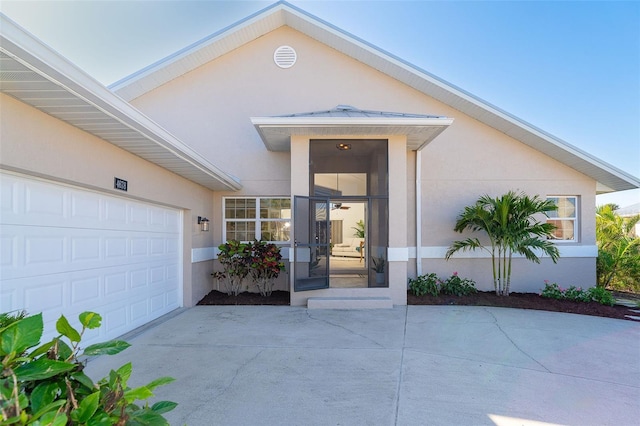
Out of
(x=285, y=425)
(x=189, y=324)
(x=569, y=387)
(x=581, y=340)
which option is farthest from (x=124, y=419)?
(x=581, y=340)

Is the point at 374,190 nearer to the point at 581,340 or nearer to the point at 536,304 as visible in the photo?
the point at 536,304

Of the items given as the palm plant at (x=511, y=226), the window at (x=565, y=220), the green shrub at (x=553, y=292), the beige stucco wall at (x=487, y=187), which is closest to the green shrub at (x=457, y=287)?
the beige stucco wall at (x=487, y=187)

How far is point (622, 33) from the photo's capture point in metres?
9.66

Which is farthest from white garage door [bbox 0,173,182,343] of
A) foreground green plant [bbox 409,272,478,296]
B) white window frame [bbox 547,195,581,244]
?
white window frame [bbox 547,195,581,244]

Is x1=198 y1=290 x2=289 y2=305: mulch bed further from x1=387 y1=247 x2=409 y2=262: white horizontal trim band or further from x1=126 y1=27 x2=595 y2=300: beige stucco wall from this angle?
x1=387 y1=247 x2=409 y2=262: white horizontal trim band

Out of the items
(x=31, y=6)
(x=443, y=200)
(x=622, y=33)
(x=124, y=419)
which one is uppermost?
(x=622, y=33)

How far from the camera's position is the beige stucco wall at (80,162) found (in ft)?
11.0

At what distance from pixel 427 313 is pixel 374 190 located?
10.6 ft

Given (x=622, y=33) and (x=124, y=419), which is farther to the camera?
(x=622, y=33)

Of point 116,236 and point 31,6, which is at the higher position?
point 31,6

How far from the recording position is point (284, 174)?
9.24m

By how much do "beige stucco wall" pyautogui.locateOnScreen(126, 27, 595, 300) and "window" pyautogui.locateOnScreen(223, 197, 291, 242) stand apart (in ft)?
0.90

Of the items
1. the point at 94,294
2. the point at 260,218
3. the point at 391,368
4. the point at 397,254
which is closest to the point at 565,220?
the point at 397,254

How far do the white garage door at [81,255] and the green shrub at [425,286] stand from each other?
18.3ft
